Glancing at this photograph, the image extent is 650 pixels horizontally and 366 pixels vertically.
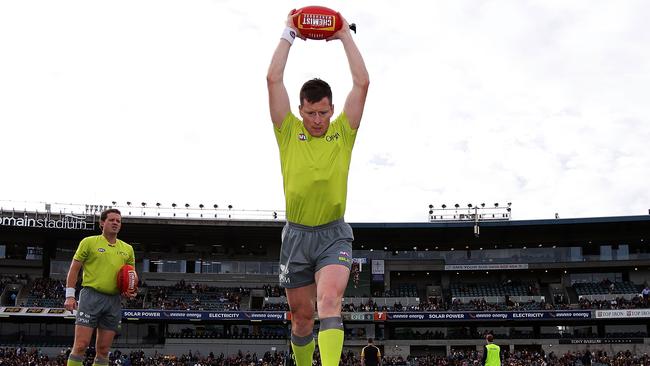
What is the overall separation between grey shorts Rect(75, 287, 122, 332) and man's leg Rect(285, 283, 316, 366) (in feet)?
13.7

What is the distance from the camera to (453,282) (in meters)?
64.2

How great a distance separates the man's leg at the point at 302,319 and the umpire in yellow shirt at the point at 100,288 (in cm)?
416

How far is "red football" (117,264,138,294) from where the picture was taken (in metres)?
9.47

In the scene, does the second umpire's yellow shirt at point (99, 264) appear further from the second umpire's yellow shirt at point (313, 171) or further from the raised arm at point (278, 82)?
the raised arm at point (278, 82)

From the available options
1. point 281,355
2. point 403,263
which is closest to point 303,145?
point 281,355

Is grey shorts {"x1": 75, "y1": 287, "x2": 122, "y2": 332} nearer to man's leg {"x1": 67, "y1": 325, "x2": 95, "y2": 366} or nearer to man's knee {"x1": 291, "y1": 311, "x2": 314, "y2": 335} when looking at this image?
man's leg {"x1": 67, "y1": 325, "x2": 95, "y2": 366}

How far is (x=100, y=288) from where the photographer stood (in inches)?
373

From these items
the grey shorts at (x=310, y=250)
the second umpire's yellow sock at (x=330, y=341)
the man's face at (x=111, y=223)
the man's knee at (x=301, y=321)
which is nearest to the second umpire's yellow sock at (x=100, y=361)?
the man's face at (x=111, y=223)

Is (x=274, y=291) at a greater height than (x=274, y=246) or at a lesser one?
lesser

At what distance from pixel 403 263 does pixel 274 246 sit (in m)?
12.9

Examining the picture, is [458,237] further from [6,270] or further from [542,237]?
[6,270]

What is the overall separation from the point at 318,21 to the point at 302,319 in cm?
284

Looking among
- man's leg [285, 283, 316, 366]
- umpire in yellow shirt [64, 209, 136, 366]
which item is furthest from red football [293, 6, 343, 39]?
umpire in yellow shirt [64, 209, 136, 366]

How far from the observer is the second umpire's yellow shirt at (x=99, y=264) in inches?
374
